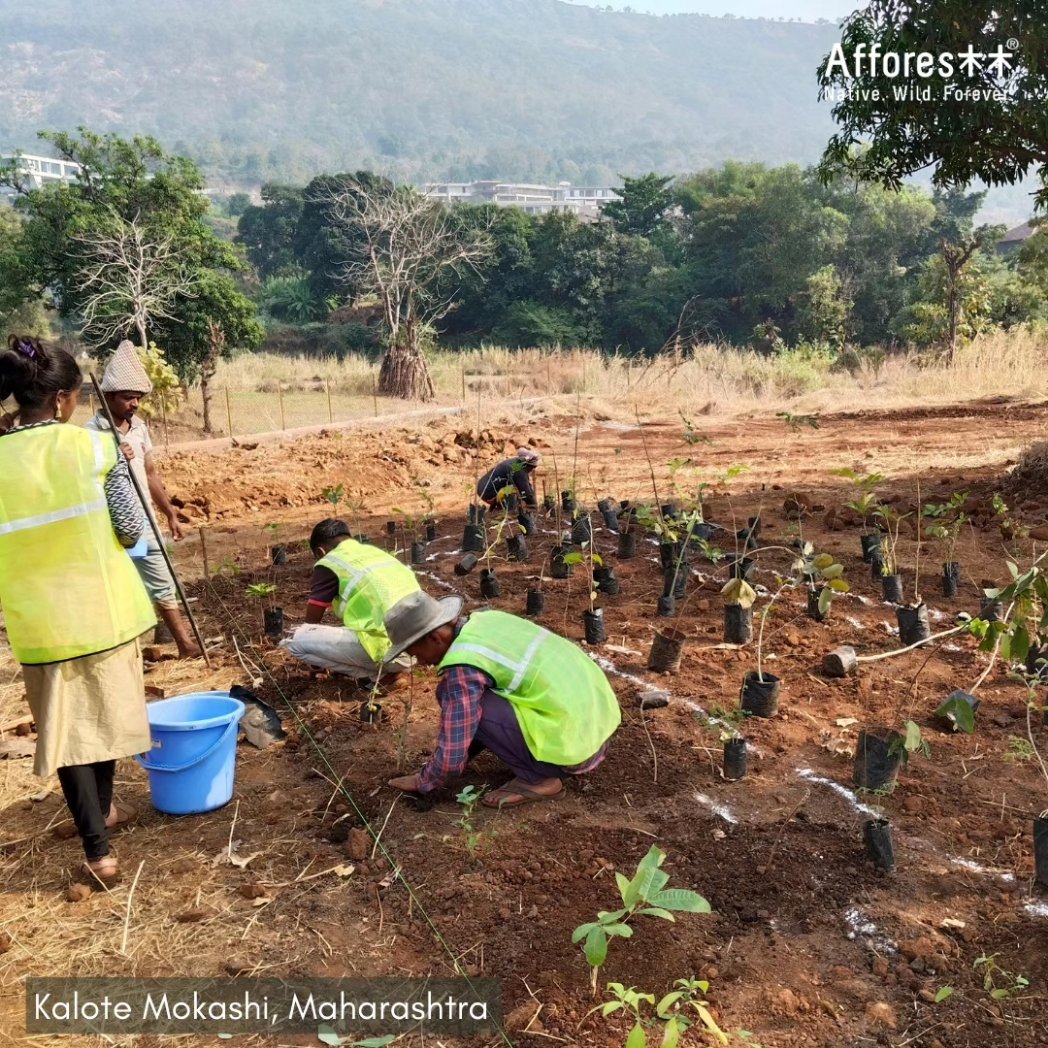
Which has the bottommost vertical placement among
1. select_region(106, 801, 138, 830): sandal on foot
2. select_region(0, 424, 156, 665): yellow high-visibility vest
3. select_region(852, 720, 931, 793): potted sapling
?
select_region(106, 801, 138, 830): sandal on foot

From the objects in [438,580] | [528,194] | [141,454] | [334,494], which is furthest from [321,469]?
[528,194]

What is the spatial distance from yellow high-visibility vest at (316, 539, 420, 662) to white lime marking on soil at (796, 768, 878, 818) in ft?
4.95

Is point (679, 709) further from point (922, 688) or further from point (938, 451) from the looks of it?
point (938, 451)

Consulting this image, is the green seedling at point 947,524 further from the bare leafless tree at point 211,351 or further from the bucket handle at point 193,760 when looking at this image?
the bare leafless tree at point 211,351

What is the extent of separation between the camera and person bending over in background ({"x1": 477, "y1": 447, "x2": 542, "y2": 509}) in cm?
669

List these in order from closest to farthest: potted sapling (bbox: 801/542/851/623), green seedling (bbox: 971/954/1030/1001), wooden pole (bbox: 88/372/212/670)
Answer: green seedling (bbox: 971/954/1030/1001) → potted sapling (bbox: 801/542/851/623) → wooden pole (bbox: 88/372/212/670)

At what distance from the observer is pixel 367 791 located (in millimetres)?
3158

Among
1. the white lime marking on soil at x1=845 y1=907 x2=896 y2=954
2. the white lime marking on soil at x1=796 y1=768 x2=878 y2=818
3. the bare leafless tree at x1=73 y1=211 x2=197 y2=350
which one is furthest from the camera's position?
the bare leafless tree at x1=73 y1=211 x2=197 y2=350

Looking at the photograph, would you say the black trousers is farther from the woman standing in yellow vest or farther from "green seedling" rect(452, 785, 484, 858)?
"green seedling" rect(452, 785, 484, 858)

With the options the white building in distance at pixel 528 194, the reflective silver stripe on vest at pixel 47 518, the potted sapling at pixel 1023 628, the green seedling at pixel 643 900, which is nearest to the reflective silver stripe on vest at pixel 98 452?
the reflective silver stripe on vest at pixel 47 518

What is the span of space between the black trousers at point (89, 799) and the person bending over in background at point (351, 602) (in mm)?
934

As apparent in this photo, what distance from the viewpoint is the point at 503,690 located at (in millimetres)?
2842

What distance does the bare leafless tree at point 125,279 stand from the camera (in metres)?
12.8

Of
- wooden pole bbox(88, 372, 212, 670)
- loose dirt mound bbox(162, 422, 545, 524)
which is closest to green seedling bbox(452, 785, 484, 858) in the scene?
wooden pole bbox(88, 372, 212, 670)
